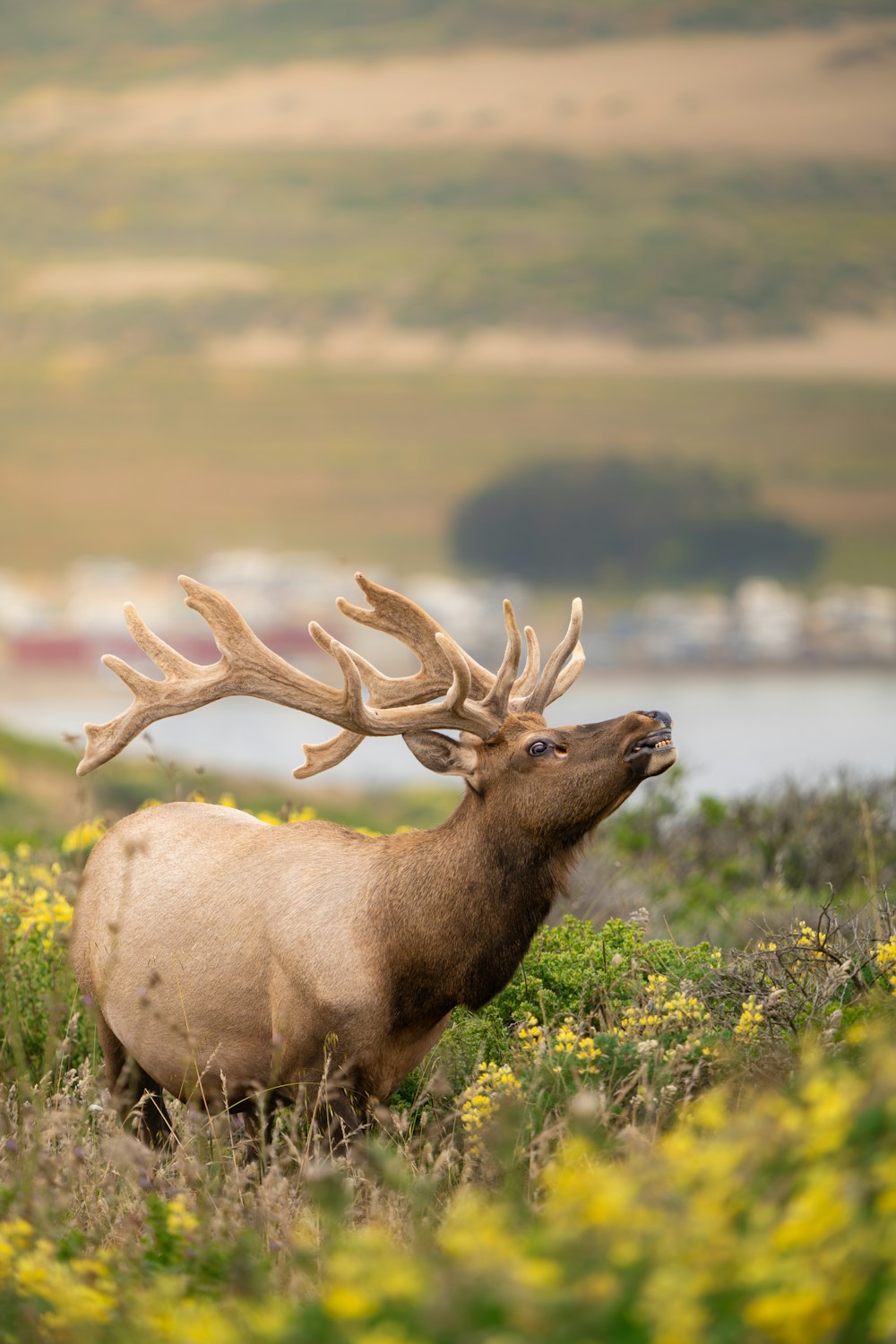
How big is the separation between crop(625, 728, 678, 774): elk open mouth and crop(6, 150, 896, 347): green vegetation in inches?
6075

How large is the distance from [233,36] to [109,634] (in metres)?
108

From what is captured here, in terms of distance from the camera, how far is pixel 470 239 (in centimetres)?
16725

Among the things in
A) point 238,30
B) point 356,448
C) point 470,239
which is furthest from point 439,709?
point 238,30

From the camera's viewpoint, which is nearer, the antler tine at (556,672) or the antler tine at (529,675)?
the antler tine at (556,672)

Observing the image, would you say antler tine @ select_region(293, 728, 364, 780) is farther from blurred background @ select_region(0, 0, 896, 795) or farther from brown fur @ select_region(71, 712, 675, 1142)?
blurred background @ select_region(0, 0, 896, 795)

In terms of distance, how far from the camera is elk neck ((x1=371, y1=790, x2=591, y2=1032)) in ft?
16.0

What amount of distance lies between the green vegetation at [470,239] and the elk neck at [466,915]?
6077 inches

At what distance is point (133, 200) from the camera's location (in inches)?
6644

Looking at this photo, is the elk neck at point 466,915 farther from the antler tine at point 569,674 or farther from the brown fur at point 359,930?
the antler tine at point 569,674

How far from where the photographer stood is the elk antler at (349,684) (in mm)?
5234

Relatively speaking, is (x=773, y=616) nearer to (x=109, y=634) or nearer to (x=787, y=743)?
(x=787, y=743)

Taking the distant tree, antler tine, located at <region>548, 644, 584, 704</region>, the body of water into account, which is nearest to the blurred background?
the distant tree

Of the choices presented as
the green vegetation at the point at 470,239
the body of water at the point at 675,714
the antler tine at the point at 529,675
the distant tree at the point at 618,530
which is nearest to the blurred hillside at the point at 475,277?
the green vegetation at the point at 470,239

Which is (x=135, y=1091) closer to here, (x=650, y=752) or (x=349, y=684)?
(x=349, y=684)
